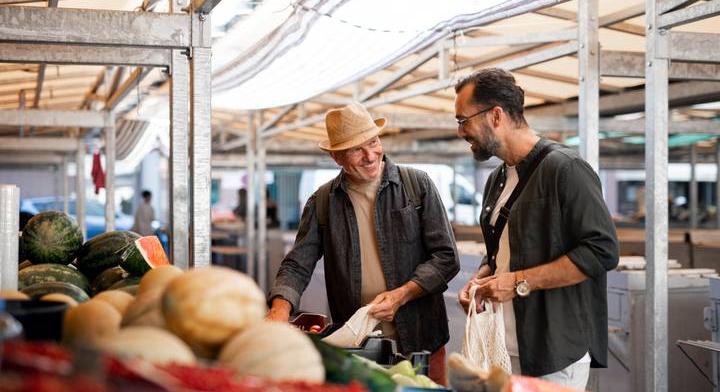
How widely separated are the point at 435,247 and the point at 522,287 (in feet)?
2.38

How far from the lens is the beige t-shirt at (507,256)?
128 inches

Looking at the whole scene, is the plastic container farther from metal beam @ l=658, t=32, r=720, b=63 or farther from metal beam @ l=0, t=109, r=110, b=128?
metal beam @ l=0, t=109, r=110, b=128

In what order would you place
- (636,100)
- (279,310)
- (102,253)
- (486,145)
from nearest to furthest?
(486,145), (102,253), (279,310), (636,100)

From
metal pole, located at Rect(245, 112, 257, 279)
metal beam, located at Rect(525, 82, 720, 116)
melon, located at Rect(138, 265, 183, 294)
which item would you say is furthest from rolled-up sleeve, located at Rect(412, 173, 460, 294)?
metal pole, located at Rect(245, 112, 257, 279)

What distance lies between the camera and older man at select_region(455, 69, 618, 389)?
3.07 m

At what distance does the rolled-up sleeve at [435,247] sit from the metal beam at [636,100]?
5155 mm

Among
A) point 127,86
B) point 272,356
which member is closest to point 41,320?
point 272,356

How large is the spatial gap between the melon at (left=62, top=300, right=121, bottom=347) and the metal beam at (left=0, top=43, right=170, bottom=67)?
8.83ft

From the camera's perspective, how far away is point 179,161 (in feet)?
12.6

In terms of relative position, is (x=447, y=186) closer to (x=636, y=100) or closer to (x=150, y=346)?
(x=636, y=100)

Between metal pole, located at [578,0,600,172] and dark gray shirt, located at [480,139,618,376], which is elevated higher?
metal pole, located at [578,0,600,172]

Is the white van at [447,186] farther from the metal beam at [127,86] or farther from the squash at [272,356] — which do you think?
the squash at [272,356]

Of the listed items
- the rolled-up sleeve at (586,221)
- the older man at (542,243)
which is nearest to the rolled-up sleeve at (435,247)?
the older man at (542,243)

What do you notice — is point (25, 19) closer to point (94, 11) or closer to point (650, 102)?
point (94, 11)
